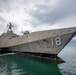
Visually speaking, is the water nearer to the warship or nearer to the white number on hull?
the warship

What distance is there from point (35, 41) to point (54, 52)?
179 inches

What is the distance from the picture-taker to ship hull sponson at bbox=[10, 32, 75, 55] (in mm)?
20062

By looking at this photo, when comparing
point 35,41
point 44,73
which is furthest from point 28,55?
point 44,73

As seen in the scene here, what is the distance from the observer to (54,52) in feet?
69.2

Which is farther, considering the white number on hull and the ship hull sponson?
the white number on hull

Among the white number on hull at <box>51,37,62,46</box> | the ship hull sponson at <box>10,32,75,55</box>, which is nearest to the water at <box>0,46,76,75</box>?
the ship hull sponson at <box>10,32,75,55</box>

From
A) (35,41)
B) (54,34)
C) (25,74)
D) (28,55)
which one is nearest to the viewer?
(25,74)

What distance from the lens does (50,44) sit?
846 inches

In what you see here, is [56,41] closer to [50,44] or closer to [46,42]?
[50,44]

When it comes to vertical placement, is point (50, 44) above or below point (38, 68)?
above

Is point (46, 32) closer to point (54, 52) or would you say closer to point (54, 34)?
point (54, 34)

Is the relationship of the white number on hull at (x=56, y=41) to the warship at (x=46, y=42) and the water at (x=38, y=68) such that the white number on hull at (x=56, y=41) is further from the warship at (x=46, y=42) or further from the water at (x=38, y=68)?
the water at (x=38, y=68)

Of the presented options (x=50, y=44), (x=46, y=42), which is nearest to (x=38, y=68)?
(x=50, y=44)

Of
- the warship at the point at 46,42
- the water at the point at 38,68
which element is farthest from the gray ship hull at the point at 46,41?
the water at the point at 38,68
